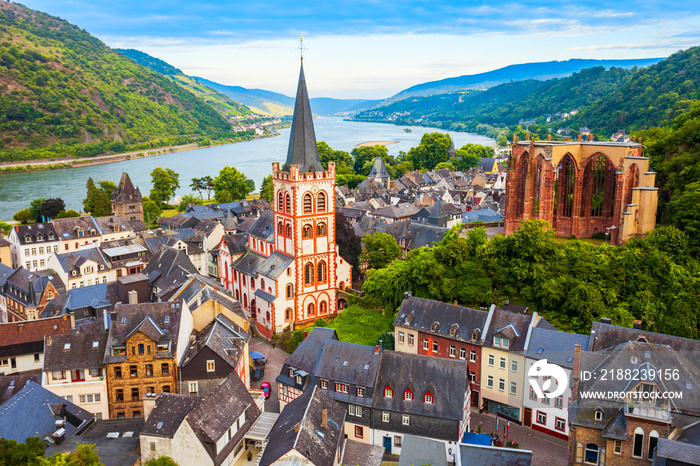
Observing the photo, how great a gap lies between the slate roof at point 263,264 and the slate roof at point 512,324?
19.9 metres

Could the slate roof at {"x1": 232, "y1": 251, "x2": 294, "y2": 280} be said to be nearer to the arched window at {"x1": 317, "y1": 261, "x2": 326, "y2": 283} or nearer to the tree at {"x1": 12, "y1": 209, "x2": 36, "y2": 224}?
the arched window at {"x1": 317, "y1": 261, "x2": 326, "y2": 283}

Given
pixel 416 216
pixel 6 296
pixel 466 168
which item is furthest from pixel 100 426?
pixel 466 168

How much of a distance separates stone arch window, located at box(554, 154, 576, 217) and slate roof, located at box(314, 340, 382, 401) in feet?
75.7

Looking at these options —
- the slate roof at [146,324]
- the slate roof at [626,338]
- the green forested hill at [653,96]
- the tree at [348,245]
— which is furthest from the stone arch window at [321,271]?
the green forested hill at [653,96]

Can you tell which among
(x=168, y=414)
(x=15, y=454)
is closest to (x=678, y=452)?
(x=168, y=414)

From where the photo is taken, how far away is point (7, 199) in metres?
112

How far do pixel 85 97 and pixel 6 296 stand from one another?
526 feet

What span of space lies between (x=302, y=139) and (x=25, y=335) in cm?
2504

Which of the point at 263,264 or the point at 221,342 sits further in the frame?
the point at 263,264

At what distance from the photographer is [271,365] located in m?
40.9

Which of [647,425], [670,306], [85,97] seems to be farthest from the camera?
[85,97]

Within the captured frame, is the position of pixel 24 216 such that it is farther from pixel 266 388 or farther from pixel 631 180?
pixel 631 180

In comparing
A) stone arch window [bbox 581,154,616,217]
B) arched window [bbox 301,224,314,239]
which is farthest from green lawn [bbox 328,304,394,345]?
stone arch window [bbox 581,154,616,217]

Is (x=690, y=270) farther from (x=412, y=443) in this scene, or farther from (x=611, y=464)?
(x=412, y=443)
